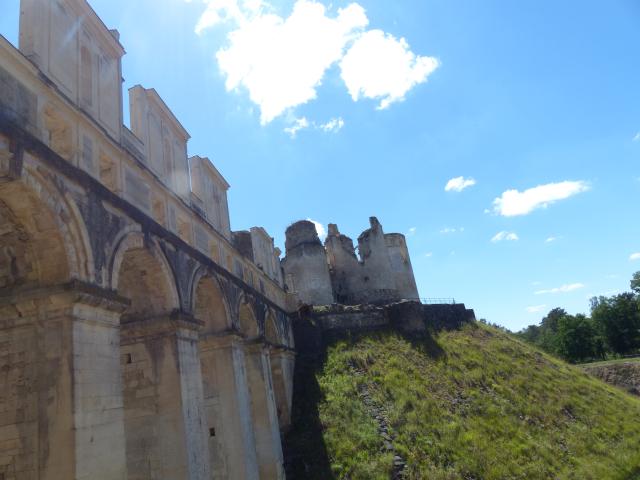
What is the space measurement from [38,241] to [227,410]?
26.1ft

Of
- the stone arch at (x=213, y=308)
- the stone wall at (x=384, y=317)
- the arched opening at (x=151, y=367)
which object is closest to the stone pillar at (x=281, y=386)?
the stone wall at (x=384, y=317)

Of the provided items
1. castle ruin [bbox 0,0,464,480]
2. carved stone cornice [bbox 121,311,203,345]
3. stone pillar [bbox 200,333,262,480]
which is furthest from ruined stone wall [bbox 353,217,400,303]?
carved stone cornice [bbox 121,311,203,345]

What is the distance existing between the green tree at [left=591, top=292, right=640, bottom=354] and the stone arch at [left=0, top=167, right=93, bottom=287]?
5813 cm

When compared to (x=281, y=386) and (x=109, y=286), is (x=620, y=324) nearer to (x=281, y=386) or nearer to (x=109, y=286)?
(x=281, y=386)

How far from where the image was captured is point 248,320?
16484 millimetres

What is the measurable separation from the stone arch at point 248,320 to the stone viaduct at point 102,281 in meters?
1.35

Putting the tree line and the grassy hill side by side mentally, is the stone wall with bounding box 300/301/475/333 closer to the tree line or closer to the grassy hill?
the grassy hill

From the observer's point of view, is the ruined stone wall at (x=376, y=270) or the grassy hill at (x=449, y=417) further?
the ruined stone wall at (x=376, y=270)

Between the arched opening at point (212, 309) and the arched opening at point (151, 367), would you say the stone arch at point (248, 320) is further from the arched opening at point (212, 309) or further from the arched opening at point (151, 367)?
the arched opening at point (151, 367)

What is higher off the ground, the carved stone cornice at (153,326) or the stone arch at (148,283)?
the stone arch at (148,283)

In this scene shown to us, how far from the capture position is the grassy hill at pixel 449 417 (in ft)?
52.4

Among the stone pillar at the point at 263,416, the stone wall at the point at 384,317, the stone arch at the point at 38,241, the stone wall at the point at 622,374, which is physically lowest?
the stone wall at the point at 622,374

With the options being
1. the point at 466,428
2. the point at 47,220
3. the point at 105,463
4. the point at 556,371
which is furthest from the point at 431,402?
the point at 47,220

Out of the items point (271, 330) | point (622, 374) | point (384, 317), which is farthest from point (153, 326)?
point (622, 374)
